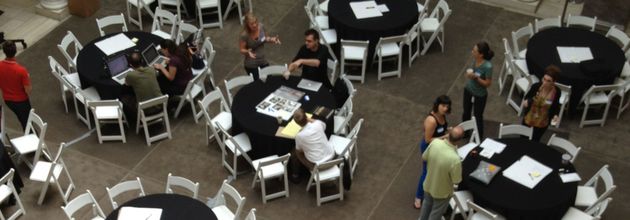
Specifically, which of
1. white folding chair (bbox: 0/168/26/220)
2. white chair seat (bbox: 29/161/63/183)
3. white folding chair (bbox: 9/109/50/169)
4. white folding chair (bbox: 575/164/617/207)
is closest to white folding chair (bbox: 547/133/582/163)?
white folding chair (bbox: 575/164/617/207)

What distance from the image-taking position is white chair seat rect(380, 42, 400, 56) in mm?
A: 11000

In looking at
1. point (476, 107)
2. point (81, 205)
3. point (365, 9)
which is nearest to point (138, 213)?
point (81, 205)

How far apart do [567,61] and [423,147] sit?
303cm

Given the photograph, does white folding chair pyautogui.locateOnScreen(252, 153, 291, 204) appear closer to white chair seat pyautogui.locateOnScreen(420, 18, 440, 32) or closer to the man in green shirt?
the man in green shirt

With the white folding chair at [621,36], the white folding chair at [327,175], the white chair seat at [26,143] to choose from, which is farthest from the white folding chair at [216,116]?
the white folding chair at [621,36]

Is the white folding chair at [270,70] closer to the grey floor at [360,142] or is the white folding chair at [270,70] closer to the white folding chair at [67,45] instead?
the grey floor at [360,142]

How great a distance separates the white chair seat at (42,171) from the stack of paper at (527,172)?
16.5ft

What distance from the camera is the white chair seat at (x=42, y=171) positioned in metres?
8.95

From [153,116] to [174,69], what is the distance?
25.6 inches

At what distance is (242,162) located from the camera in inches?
384

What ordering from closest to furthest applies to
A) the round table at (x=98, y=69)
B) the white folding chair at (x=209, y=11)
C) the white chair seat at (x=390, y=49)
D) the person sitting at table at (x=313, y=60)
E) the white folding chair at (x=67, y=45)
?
1. the person sitting at table at (x=313, y=60)
2. the round table at (x=98, y=69)
3. the white folding chair at (x=67, y=45)
4. the white chair seat at (x=390, y=49)
5. the white folding chair at (x=209, y=11)

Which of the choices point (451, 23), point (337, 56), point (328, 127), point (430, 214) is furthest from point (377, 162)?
point (451, 23)

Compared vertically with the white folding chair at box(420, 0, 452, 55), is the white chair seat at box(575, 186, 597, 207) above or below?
below

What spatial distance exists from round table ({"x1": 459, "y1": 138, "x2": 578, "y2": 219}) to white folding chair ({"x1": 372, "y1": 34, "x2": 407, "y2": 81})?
105 inches
